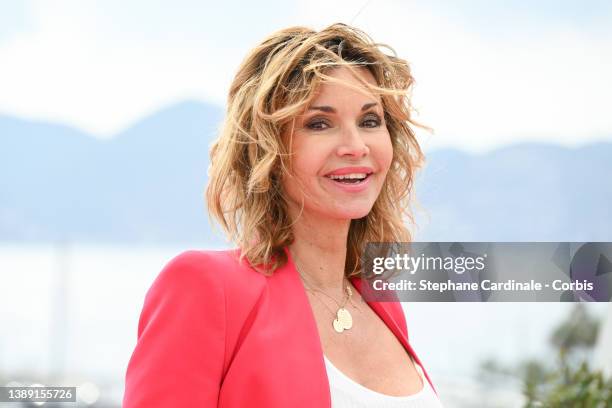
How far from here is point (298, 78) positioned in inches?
48.9

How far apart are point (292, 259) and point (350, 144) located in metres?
0.21

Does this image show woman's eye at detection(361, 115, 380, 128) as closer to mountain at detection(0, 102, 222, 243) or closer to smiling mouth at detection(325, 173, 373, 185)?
smiling mouth at detection(325, 173, 373, 185)

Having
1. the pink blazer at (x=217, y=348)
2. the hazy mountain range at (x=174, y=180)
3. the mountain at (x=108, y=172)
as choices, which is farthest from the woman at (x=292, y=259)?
the mountain at (x=108, y=172)

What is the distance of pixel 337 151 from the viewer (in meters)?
1.25

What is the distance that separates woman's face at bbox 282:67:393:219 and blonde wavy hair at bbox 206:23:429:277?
21 mm

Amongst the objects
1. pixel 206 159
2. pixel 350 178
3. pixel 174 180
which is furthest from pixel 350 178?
pixel 174 180

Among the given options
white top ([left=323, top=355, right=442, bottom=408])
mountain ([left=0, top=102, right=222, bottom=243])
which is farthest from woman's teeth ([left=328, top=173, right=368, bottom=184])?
mountain ([left=0, top=102, right=222, bottom=243])

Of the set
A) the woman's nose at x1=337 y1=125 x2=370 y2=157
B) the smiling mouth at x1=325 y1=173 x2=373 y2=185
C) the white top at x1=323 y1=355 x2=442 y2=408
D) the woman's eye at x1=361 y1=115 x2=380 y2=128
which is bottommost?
the white top at x1=323 y1=355 x2=442 y2=408

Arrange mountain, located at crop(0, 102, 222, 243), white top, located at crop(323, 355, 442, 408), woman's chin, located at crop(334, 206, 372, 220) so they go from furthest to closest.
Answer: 1. mountain, located at crop(0, 102, 222, 243)
2. woman's chin, located at crop(334, 206, 372, 220)
3. white top, located at crop(323, 355, 442, 408)

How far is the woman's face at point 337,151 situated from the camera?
4.09 feet

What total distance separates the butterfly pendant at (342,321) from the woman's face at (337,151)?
16cm

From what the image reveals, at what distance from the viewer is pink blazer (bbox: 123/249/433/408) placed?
3.50ft

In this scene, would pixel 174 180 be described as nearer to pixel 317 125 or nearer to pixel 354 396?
pixel 317 125

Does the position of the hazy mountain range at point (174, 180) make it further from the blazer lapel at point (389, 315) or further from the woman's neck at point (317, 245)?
the woman's neck at point (317, 245)
